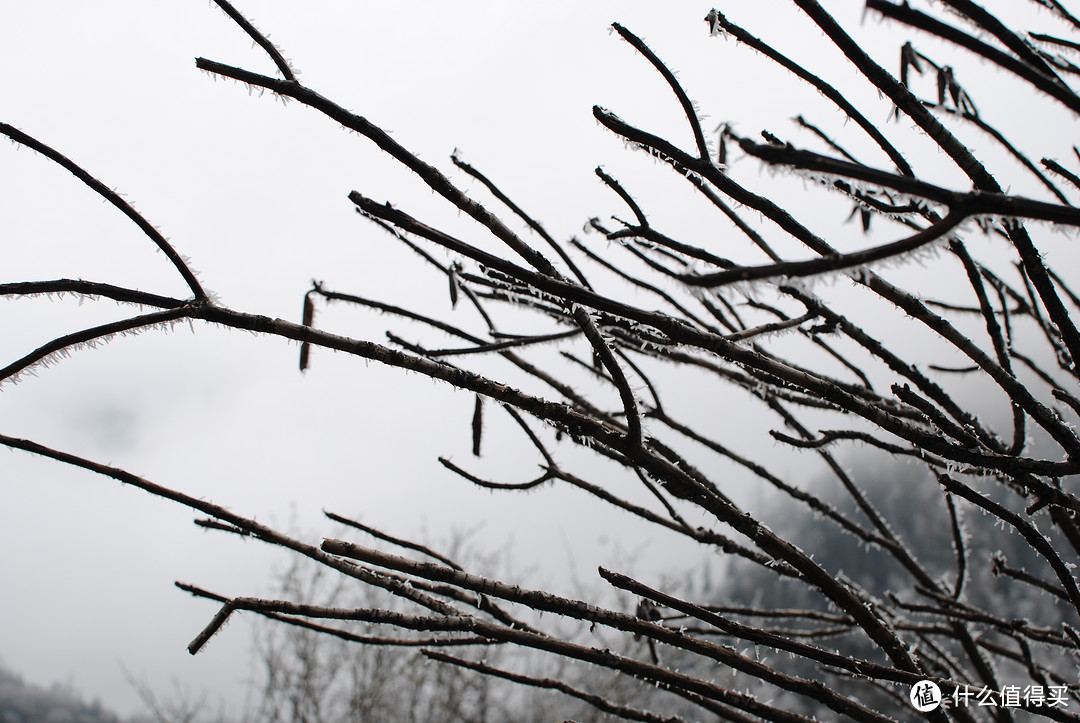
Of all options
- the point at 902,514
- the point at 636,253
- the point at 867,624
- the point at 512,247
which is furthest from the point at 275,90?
the point at 902,514

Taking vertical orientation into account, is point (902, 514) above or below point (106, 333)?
above

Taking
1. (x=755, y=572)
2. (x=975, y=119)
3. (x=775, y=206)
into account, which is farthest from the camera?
(x=755, y=572)

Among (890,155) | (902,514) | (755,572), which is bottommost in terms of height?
(890,155)

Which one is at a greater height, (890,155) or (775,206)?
(890,155)

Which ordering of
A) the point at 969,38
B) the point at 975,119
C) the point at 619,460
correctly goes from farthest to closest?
the point at 619,460 < the point at 975,119 < the point at 969,38

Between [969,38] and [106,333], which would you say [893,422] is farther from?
[106,333]

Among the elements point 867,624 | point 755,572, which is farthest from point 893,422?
point 755,572

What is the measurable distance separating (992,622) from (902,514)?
3687 centimetres

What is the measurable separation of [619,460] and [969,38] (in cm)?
75

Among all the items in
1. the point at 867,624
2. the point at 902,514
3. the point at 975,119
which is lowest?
the point at 867,624

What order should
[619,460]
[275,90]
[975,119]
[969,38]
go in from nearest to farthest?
[969,38] < [275,90] < [975,119] < [619,460]

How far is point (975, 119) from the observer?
0.87m

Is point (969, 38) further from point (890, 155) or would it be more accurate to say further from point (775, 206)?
point (890, 155)

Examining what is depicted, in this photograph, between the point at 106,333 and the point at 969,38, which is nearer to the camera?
the point at 969,38
